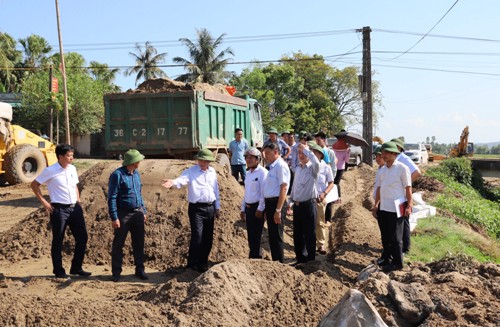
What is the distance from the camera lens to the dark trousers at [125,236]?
721 cm

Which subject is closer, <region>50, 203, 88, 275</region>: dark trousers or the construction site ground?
the construction site ground

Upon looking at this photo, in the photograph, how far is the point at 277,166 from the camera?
277 inches

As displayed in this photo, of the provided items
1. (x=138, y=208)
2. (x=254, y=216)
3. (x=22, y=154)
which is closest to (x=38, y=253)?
(x=138, y=208)

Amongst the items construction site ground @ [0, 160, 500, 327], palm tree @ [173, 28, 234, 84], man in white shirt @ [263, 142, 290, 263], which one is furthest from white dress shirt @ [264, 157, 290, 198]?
palm tree @ [173, 28, 234, 84]

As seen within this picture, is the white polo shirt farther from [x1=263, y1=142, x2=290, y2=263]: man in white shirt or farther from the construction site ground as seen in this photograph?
[x1=263, y1=142, x2=290, y2=263]: man in white shirt

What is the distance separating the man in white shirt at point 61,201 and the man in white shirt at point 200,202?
1.24 metres

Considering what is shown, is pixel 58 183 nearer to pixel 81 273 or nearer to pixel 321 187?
pixel 81 273

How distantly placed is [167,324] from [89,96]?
106 feet

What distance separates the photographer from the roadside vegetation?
28.9 feet

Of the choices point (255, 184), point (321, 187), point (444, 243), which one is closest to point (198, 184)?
point (255, 184)

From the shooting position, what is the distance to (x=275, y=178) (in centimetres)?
704

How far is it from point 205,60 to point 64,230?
37.5 metres

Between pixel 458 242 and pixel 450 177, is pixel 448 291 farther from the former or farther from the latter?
pixel 450 177

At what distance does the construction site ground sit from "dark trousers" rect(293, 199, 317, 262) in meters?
0.36
